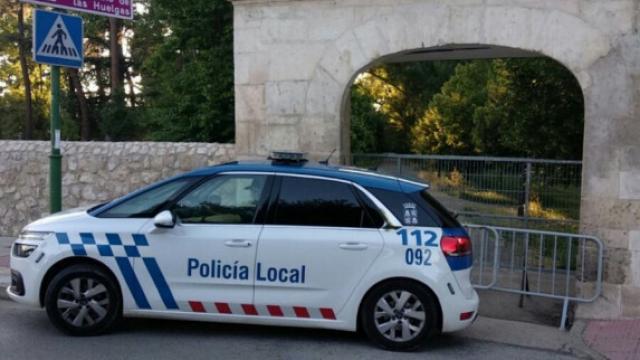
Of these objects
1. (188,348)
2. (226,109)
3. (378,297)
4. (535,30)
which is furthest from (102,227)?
(226,109)

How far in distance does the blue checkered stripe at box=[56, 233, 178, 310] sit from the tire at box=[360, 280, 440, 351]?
1760 millimetres

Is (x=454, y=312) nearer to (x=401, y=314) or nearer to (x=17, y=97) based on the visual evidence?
(x=401, y=314)

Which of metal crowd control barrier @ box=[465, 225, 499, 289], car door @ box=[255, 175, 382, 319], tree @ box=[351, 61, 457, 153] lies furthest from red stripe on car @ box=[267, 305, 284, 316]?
tree @ box=[351, 61, 457, 153]

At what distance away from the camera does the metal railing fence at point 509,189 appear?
816 cm

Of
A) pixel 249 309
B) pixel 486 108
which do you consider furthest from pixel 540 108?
pixel 249 309

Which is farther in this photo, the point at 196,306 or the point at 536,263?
the point at 536,263

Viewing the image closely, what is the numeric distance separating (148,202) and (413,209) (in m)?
2.39

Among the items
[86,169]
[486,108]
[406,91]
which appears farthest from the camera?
[406,91]

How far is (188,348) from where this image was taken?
18.8 feet

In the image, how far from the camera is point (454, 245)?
5684 millimetres

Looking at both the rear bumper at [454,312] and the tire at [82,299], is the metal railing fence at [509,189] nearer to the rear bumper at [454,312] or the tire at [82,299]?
the rear bumper at [454,312]

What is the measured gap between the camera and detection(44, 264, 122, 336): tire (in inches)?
230

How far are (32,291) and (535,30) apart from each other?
615 centimetres

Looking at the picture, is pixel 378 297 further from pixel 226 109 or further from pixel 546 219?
pixel 226 109
